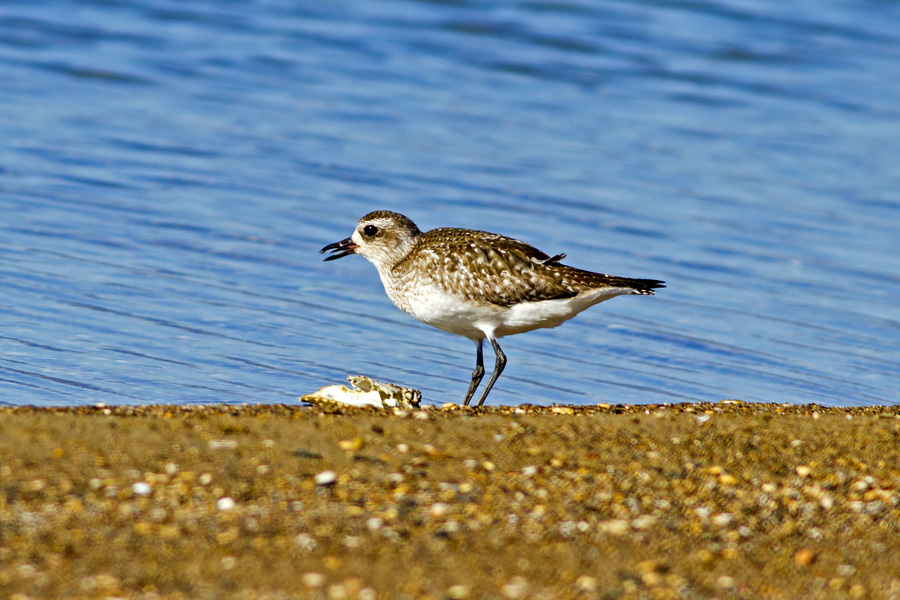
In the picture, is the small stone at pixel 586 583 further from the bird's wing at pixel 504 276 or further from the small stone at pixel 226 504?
the bird's wing at pixel 504 276

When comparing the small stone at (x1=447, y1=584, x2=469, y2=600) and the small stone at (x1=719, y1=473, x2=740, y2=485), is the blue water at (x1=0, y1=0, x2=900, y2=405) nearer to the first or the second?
the small stone at (x1=719, y1=473, x2=740, y2=485)

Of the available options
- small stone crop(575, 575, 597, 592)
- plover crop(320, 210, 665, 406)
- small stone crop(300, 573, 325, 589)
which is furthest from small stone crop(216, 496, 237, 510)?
plover crop(320, 210, 665, 406)

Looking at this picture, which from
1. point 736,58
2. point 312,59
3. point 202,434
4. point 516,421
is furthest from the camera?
point 736,58

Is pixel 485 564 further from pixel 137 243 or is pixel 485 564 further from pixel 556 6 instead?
pixel 556 6

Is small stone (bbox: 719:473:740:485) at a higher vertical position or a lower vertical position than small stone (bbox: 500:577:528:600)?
higher

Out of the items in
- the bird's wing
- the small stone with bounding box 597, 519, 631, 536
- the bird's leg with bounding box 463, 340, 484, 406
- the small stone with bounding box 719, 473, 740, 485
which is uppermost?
the bird's wing

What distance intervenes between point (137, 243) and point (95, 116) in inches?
169

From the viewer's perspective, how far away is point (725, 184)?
13.3 meters

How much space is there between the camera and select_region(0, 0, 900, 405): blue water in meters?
8.30

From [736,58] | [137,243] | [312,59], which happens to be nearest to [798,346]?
[137,243]

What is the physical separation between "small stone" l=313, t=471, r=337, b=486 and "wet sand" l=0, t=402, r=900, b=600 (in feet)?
0.05

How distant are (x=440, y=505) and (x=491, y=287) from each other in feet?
8.81

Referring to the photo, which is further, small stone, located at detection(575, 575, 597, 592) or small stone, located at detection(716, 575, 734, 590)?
small stone, located at detection(716, 575, 734, 590)

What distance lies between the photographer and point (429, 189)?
12117 mm
